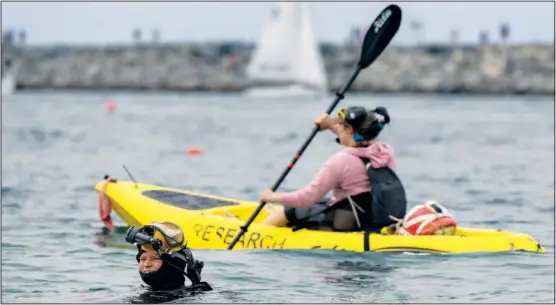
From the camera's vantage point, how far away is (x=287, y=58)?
65.1 metres

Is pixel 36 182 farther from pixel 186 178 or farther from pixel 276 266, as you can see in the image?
pixel 276 266

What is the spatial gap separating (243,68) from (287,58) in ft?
83.6

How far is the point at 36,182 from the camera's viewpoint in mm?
19438

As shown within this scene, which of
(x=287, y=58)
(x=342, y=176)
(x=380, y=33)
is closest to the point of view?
(x=342, y=176)

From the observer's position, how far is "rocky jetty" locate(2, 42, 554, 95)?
84.4 meters

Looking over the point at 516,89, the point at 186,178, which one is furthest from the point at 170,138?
the point at 516,89

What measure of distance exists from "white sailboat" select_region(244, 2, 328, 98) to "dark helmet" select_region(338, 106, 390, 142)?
169 ft

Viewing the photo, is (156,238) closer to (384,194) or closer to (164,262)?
(164,262)

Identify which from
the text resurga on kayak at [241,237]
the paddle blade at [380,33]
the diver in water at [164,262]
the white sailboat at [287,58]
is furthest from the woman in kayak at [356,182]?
the white sailboat at [287,58]

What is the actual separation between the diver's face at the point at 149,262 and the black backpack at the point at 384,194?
2.80 m

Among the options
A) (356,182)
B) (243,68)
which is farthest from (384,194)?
(243,68)

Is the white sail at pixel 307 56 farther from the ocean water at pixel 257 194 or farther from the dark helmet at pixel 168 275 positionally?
the dark helmet at pixel 168 275

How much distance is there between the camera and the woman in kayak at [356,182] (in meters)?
11.5

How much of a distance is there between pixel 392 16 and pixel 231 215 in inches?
96.6
